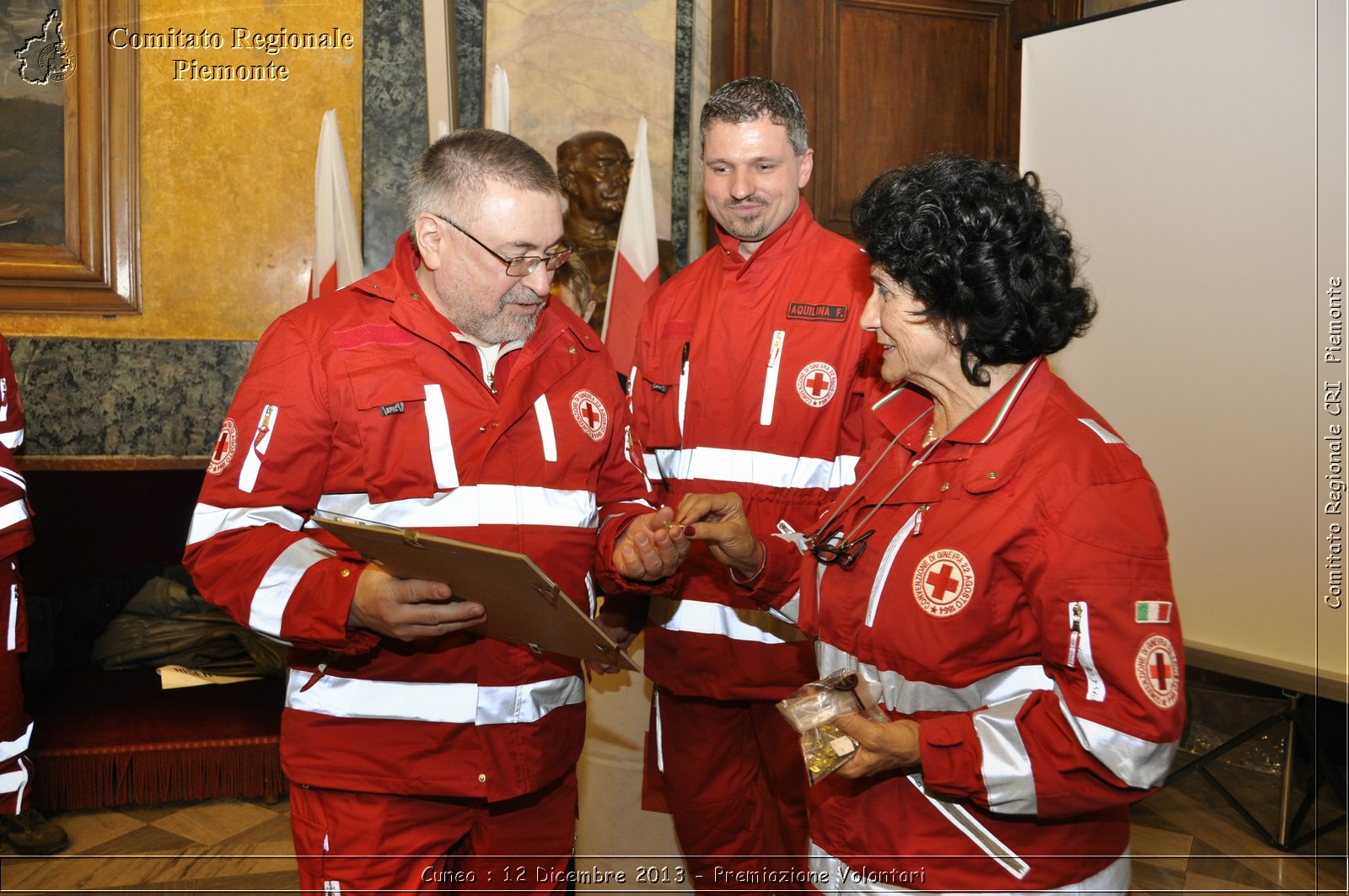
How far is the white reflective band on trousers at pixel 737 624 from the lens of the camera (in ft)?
8.39

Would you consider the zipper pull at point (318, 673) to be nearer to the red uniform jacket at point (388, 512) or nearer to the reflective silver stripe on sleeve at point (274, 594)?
the red uniform jacket at point (388, 512)

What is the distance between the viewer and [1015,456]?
5.16 ft

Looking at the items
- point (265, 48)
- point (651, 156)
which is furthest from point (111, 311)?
point (651, 156)

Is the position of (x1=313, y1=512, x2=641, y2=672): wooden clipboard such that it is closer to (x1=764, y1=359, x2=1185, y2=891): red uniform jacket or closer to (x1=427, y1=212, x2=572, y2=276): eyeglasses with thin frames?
(x1=764, y1=359, x2=1185, y2=891): red uniform jacket

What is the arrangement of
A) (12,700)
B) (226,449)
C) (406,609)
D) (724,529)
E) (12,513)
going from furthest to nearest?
(12,700), (12,513), (724,529), (226,449), (406,609)

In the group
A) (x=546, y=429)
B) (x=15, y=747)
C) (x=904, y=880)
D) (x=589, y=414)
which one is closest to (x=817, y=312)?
(x=589, y=414)

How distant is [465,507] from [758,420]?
0.84 m

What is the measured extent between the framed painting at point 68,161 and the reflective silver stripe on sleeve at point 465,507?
3070mm

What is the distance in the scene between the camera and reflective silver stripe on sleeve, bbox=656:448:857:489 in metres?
2.53

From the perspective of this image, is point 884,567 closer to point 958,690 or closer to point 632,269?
point 958,690

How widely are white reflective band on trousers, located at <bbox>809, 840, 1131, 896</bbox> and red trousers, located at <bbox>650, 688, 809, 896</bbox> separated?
2.70 ft

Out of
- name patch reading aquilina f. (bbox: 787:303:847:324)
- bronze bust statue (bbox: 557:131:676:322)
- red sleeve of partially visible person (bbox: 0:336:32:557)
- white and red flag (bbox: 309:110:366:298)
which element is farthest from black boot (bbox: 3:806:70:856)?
name patch reading aquilina f. (bbox: 787:303:847:324)

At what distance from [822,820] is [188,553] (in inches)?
46.1

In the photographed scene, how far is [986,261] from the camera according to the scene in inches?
64.1
